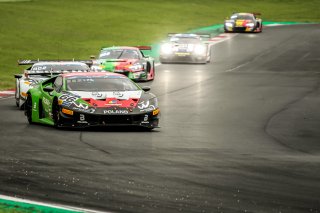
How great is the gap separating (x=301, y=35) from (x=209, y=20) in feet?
42.3

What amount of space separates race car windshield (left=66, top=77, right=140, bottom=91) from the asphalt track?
0.97 meters

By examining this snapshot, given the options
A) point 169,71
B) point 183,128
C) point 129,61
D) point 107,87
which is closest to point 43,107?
point 107,87

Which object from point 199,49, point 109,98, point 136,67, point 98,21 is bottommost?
point 98,21

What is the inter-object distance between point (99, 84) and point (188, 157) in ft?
17.4

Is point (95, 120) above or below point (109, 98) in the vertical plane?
below

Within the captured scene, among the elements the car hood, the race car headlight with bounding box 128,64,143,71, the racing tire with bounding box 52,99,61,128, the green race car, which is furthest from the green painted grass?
the car hood

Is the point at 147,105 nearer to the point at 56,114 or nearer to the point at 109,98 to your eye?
the point at 109,98

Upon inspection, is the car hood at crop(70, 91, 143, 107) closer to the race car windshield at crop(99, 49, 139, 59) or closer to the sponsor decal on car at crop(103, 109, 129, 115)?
the sponsor decal on car at crop(103, 109, 129, 115)

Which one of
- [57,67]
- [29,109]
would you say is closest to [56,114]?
[29,109]

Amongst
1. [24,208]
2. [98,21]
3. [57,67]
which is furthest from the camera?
[98,21]

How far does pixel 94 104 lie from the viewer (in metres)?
16.9

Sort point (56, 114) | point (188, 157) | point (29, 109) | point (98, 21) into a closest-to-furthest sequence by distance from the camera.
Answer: point (188, 157), point (56, 114), point (29, 109), point (98, 21)

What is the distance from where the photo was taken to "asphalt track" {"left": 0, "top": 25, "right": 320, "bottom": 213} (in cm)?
955

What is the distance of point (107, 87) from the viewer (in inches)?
706
